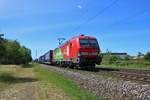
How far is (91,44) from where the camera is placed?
32.8 meters

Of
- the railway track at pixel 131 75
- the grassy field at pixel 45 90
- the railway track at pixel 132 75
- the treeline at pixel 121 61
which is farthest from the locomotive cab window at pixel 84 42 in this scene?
the treeline at pixel 121 61

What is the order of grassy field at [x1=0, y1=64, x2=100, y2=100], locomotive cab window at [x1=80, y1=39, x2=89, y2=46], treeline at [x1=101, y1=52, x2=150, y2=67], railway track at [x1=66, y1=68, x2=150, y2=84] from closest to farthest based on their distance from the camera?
grassy field at [x1=0, y1=64, x2=100, y2=100], railway track at [x1=66, y1=68, x2=150, y2=84], locomotive cab window at [x1=80, y1=39, x2=89, y2=46], treeline at [x1=101, y1=52, x2=150, y2=67]

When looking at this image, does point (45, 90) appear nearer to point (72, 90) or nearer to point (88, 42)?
point (72, 90)

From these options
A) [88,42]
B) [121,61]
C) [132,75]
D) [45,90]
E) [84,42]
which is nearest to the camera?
[45,90]

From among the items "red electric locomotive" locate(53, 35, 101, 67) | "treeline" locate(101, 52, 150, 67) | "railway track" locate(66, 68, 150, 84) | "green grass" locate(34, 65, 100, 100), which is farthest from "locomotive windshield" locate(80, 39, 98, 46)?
"treeline" locate(101, 52, 150, 67)

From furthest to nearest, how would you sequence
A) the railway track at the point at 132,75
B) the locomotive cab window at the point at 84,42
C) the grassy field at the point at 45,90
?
the locomotive cab window at the point at 84,42 → the railway track at the point at 132,75 → the grassy field at the point at 45,90

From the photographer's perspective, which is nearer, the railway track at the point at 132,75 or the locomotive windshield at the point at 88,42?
the railway track at the point at 132,75

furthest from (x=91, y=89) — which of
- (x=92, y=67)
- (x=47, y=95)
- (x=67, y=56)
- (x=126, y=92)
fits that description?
(x=67, y=56)

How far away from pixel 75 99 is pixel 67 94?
73.1 inches

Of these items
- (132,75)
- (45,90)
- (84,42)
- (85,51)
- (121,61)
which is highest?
(84,42)

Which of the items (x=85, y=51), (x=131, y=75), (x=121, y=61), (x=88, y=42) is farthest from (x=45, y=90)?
(x=121, y=61)

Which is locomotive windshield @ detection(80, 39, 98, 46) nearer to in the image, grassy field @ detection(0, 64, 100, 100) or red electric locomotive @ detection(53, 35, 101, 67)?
Answer: red electric locomotive @ detection(53, 35, 101, 67)

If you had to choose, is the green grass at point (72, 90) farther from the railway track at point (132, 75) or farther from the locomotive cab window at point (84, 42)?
the locomotive cab window at point (84, 42)

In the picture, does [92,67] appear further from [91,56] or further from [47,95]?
[47,95]
